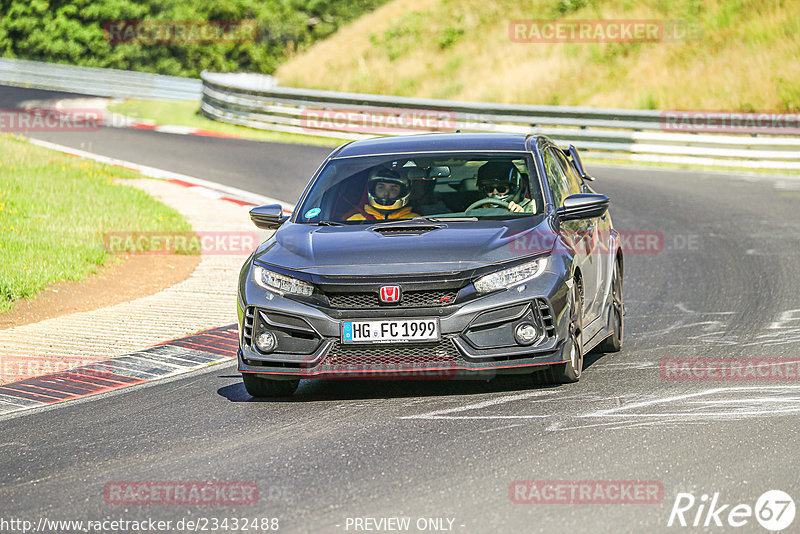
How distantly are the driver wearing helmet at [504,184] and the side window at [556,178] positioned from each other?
234 millimetres

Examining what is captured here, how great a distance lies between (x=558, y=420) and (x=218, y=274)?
7227 millimetres

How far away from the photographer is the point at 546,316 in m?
7.20

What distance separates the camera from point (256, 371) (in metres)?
7.52

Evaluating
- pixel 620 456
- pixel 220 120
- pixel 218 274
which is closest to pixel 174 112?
pixel 220 120

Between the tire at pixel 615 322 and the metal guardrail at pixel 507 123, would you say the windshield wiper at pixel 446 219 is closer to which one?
the tire at pixel 615 322

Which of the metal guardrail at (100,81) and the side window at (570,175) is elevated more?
the side window at (570,175)

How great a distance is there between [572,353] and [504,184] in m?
1.42

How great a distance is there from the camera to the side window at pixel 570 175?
9352 millimetres

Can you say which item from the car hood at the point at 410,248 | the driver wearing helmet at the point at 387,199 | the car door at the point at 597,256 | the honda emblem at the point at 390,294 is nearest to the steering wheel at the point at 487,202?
the car hood at the point at 410,248

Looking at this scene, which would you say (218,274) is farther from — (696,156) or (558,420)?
(696,156)

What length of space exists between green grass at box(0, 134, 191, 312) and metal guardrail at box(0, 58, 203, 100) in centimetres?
1811

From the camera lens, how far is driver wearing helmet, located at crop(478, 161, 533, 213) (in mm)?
8242

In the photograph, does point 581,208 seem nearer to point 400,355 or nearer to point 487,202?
point 487,202

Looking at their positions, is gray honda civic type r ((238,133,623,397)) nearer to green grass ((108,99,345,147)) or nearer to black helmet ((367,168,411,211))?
black helmet ((367,168,411,211))
